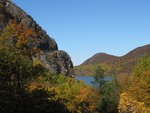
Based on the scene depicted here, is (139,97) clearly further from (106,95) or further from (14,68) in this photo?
(14,68)

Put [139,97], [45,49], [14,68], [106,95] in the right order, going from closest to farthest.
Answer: [14,68] < [139,97] < [106,95] < [45,49]

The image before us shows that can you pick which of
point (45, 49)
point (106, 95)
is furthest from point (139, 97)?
point (45, 49)

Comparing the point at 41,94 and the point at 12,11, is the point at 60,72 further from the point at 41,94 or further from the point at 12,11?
the point at 41,94

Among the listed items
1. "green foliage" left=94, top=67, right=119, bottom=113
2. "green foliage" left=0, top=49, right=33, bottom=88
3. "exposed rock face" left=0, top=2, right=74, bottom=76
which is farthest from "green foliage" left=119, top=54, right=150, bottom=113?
"exposed rock face" left=0, top=2, right=74, bottom=76

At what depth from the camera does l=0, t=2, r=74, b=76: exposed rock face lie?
103625 millimetres

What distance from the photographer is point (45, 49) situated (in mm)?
113688

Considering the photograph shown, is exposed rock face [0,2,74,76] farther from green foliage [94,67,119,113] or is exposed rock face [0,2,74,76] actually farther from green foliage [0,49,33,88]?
green foliage [0,49,33,88]

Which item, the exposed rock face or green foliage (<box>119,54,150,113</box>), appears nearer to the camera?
green foliage (<box>119,54,150,113</box>)

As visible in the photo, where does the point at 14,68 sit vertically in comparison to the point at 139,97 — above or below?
above

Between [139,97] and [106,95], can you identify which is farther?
[106,95]

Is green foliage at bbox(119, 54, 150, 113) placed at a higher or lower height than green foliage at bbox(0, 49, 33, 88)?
lower

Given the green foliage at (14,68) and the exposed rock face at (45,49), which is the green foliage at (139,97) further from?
the exposed rock face at (45,49)

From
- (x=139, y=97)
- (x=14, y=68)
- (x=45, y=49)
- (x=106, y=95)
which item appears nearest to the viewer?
(x=14, y=68)

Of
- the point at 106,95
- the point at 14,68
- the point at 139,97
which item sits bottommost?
the point at 139,97
